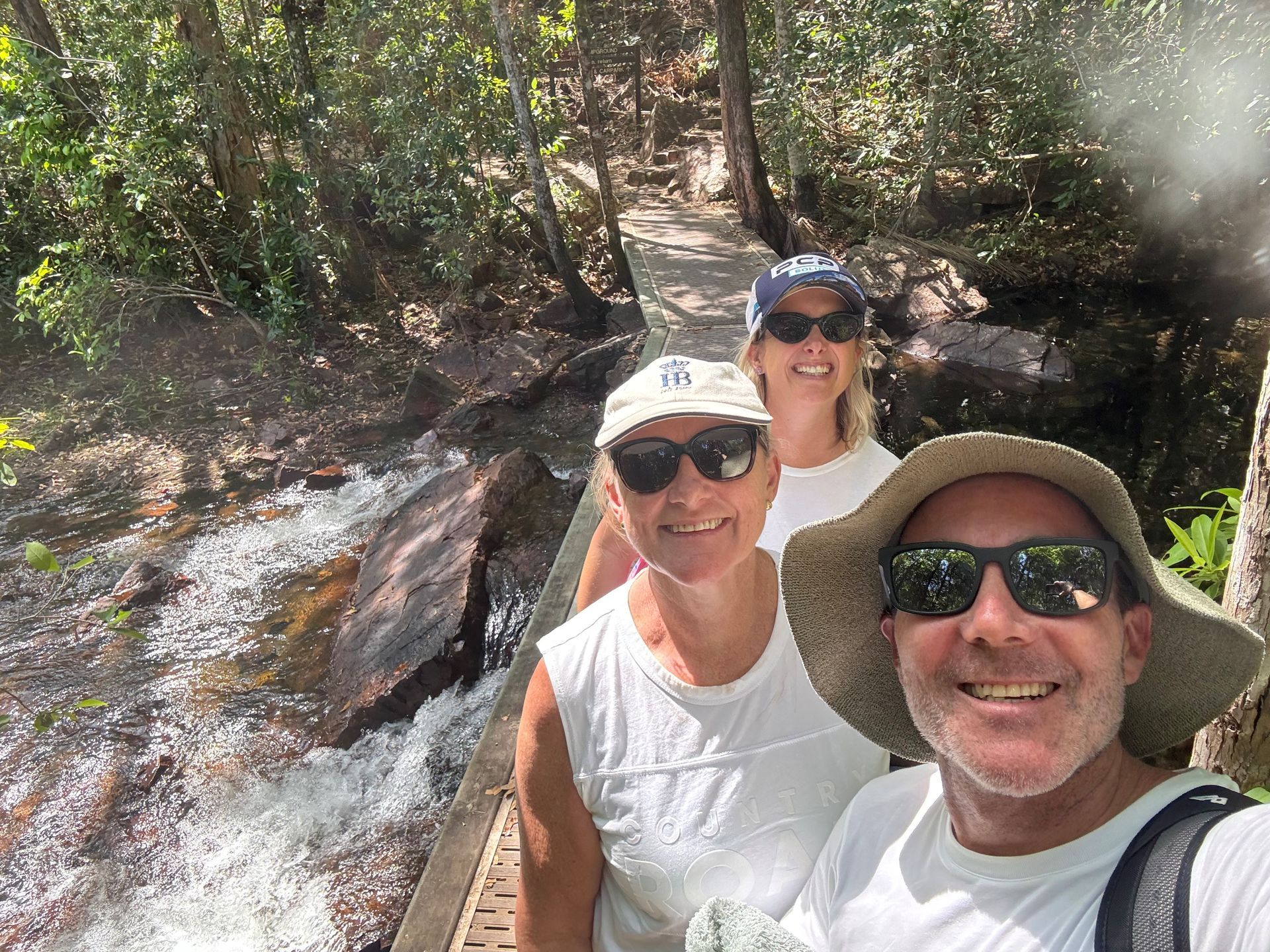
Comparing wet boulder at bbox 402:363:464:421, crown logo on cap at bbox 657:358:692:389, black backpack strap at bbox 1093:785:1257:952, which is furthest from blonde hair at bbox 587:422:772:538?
wet boulder at bbox 402:363:464:421

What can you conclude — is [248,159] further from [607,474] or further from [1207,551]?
[1207,551]

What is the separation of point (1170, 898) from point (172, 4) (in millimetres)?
10509

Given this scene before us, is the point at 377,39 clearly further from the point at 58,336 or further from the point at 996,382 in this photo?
the point at 996,382

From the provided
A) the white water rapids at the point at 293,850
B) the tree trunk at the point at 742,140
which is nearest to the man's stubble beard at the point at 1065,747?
the white water rapids at the point at 293,850

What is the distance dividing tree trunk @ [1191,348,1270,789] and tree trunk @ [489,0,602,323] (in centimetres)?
822

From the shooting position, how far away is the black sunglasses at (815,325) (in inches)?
96.7

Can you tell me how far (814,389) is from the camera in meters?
2.40

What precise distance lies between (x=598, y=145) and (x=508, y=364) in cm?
303

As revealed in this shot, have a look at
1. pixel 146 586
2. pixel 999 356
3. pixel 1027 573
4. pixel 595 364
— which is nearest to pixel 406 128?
pixel 595 364

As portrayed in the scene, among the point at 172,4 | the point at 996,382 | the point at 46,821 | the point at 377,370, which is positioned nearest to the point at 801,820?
the point at 46,821

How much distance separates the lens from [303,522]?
22.9 feet

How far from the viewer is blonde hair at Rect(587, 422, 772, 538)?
5.35 feet

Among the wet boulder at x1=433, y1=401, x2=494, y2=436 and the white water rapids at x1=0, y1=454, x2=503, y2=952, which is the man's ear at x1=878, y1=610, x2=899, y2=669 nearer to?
the white water rapids at x1=0, y1=454, x2=503, y2=952

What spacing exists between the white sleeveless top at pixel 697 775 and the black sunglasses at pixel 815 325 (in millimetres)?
1176
